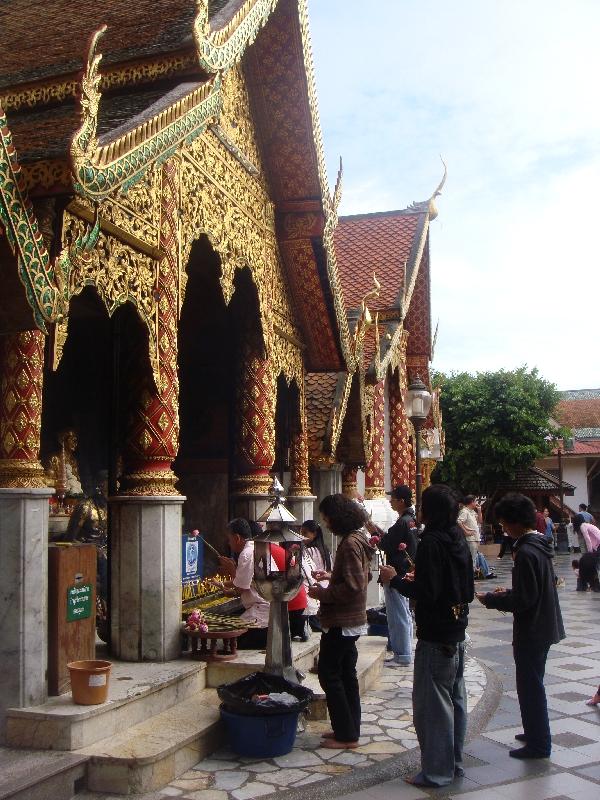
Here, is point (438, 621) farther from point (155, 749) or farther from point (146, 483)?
point (146, 483)

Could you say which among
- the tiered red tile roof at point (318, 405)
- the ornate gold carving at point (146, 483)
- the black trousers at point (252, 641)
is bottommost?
the black trousers at point (252, 641)

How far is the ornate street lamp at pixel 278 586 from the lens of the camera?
552 cm

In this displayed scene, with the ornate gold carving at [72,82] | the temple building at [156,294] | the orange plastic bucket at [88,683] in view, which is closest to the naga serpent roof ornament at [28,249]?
the temple building at [156,294]

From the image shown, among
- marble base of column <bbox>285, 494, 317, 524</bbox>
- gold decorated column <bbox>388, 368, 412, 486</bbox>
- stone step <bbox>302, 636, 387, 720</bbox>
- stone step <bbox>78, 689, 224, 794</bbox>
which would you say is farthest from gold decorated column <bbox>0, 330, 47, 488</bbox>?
gold decorated column <bbox>388, 368, 412, 486</bbox>

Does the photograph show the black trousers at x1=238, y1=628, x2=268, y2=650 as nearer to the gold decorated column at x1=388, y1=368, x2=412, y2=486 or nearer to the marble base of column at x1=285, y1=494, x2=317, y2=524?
the marble base of column at x1=285, y1=494, x2=317, y2=524

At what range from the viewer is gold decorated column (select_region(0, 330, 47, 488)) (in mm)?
4574

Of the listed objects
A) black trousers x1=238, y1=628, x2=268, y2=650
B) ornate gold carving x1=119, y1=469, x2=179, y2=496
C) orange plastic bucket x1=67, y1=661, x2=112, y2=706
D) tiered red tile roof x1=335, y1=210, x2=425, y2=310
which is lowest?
black trousers x1=238, y1=628, x2=268, y2=650

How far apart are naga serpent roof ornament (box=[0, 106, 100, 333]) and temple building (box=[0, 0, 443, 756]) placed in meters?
0.01

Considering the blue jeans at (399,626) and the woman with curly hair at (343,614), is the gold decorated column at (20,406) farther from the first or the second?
the blue jeans at (399,626)

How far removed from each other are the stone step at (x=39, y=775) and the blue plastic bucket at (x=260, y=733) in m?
1.08

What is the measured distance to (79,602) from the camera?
16.1 feet

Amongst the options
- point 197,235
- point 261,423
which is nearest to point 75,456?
point 261,423

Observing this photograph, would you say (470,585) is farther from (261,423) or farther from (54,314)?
(261,423)

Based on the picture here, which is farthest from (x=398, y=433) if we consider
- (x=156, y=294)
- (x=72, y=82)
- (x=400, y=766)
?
(x=72, y=82)
